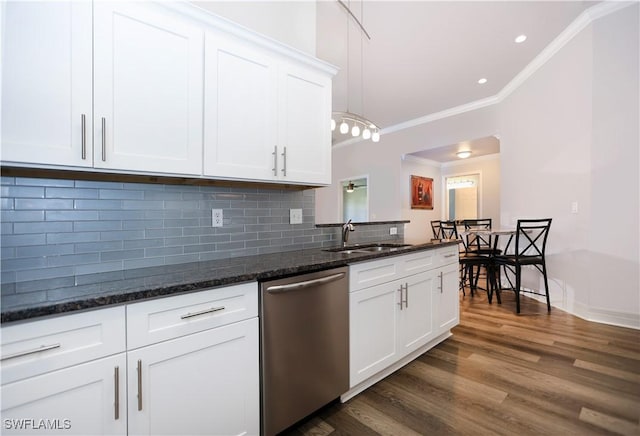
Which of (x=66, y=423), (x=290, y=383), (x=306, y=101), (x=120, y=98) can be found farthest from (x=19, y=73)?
(x=290, y=383)

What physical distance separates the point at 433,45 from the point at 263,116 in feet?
8.83

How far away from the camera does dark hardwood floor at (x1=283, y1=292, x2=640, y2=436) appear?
5.10 feet

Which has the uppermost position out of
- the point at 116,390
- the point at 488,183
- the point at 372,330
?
the point at 488,183

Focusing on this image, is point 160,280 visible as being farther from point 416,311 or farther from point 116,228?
point 416,311

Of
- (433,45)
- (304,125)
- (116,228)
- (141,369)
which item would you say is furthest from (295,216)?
(433,45)

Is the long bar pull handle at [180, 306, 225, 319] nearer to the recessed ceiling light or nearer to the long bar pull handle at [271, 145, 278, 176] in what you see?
the long bar pull handle at [271, 145, 278, 176]

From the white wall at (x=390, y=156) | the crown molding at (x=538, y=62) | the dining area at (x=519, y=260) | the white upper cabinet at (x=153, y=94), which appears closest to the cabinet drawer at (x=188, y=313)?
the white upper cabinet at (x=153, y=94)

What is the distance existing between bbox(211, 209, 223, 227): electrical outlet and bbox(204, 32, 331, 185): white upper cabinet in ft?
1.03

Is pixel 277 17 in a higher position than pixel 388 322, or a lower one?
higher

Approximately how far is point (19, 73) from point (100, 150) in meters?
0.33

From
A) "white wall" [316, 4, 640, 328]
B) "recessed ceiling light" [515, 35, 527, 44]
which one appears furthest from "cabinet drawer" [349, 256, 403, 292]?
"recessed ceiling light" [515, 35, 527, 44]

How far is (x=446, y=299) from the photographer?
254 cm

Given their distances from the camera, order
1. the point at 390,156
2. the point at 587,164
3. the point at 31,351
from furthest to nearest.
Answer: the point at 390,156 → the point at 587,164 → the point at 31,351

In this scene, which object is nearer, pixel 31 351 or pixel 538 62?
pixel 31 351
